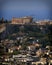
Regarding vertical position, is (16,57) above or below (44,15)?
below

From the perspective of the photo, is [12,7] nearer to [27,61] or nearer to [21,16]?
[21,16]

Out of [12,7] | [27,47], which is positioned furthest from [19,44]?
[12,7]

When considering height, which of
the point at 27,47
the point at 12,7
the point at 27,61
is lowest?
the point at 27,61

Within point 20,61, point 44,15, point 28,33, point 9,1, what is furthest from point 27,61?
point 9,1

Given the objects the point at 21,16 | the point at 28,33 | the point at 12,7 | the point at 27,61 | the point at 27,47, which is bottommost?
the point at 27,61

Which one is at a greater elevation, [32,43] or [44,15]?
[44,15]

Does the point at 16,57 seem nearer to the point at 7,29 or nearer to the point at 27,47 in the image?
the point at 27,47

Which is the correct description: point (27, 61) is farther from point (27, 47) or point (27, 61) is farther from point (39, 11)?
point (39, 11)
